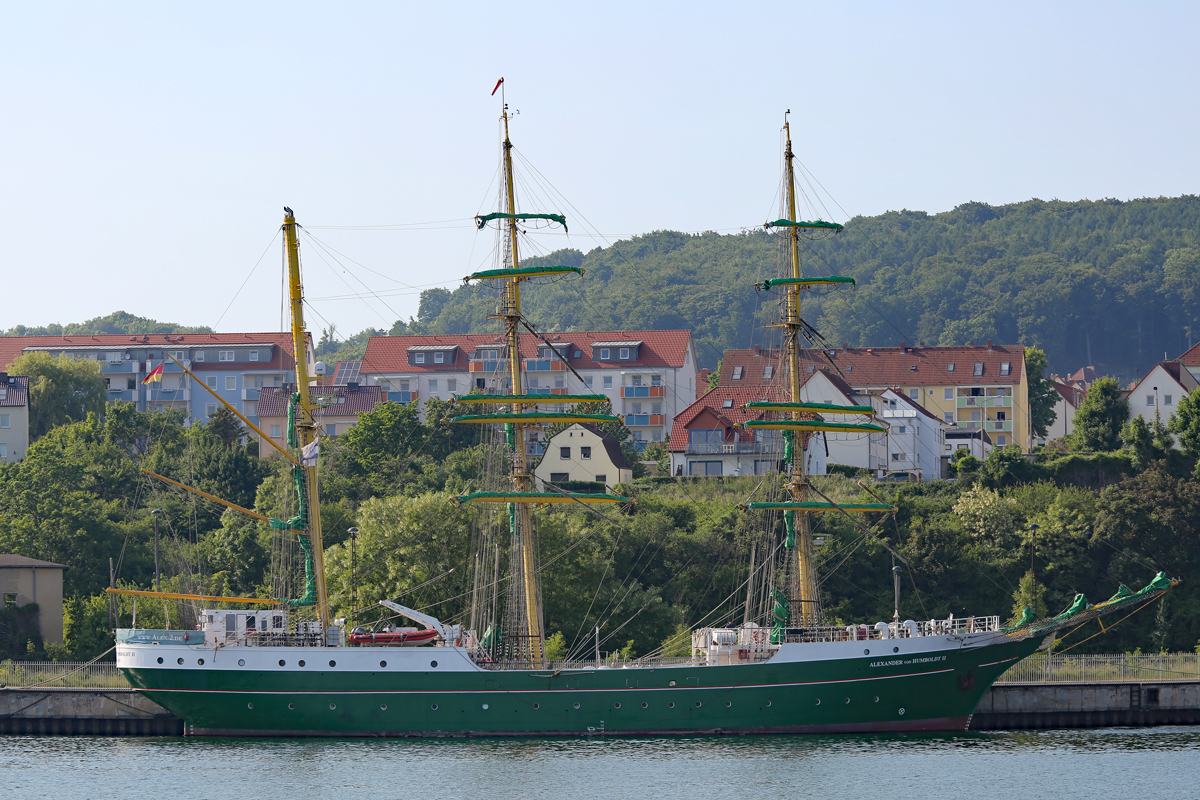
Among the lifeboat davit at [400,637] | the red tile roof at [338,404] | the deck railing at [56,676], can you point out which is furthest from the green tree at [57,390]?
the lifeboat davit at [400,637]

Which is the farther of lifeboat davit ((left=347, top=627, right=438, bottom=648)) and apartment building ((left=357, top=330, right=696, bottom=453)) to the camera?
apartment building ((left=357, top=330, right=696, bottom=453))

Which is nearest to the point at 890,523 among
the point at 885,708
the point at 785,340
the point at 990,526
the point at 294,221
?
the point at 990,526

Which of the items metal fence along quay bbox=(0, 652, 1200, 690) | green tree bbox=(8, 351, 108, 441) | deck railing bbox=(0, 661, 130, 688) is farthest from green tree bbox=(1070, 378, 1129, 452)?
green tree bbox=(8, 351, 108, 441)

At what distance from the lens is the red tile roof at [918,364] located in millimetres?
125812

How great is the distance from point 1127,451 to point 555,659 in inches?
1726

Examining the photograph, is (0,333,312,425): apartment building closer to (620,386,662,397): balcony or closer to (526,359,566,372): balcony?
(526,359,566,372): balcony

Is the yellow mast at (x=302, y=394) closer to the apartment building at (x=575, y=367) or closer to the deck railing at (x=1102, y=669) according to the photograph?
the deck railing at (x=1102, y=669)

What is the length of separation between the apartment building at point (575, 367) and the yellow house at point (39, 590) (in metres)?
51.6

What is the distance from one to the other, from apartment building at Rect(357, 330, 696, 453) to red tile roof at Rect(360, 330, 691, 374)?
78 millimetres

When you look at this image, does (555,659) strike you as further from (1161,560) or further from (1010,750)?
(1161,560)

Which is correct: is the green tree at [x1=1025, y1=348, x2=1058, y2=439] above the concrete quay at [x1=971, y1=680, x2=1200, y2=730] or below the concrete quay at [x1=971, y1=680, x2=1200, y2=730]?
above

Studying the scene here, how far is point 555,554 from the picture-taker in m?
69.8

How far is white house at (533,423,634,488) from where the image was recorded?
326ft

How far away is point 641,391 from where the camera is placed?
407 ft
